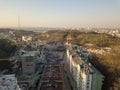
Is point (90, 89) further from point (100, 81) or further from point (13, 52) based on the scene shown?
point (13, 52)

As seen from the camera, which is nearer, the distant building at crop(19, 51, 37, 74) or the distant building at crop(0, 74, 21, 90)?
the distant building at crop(0, 74, 21, 90)

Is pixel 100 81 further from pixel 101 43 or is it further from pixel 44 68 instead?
pixel 101 43

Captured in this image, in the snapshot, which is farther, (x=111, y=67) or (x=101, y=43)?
(x=101, y=43)

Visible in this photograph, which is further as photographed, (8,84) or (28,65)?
(28,65)

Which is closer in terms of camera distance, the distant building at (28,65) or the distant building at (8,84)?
the distant building at (8,84)

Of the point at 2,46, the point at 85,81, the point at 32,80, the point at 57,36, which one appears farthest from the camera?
the point at 57,36

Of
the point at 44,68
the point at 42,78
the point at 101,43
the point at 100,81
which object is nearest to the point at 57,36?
the point at 101,43

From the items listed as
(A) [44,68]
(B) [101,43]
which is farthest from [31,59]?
(B) [101,43]

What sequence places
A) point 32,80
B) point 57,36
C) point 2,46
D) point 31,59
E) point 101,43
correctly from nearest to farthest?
1. point 32,80
2. point 31,59
3. point 2,46
4. point 101,43
5. point 57,36

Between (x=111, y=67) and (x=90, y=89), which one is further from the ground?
(x=111, y=67)
